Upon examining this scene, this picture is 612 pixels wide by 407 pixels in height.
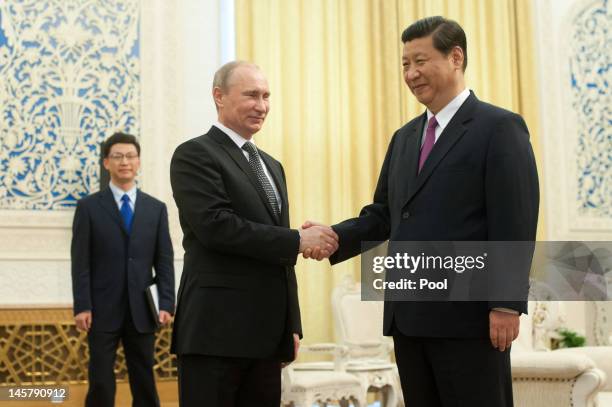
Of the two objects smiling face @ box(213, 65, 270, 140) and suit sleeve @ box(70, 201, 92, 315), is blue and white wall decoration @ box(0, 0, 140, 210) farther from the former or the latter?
smiling face @ box(213, 65, 270, 140)

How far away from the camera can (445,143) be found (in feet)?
7.14

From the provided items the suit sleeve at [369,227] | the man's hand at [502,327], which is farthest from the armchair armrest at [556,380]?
the man's hand at [502,327]

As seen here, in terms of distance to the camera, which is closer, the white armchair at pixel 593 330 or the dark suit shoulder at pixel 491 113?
the dark suit shoulder at pixel 491 113

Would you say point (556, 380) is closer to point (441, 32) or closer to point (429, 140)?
point (429, 140)

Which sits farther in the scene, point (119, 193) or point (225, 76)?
point (119, 193)

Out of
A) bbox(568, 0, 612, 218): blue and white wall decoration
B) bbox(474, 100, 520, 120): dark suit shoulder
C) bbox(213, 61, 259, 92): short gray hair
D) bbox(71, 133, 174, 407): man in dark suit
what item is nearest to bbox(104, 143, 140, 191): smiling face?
bbox(71, 133, 174, 407): man in dark suit

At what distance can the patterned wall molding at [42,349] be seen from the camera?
505cm

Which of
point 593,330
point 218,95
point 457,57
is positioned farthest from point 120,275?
point 593,330

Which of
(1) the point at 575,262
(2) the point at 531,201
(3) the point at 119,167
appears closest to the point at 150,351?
(3) the point at 119,167

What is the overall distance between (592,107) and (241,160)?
5346mm

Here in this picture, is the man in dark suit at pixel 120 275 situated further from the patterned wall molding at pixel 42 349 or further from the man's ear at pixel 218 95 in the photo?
the man's ear at pixel 218 95

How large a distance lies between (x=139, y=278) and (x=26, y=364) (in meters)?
1.65

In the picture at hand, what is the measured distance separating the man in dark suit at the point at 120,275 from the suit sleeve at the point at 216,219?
158 cm

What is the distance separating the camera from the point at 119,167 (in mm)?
4102
